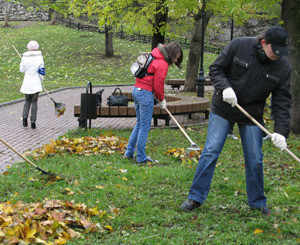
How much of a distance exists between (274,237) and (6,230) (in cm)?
233

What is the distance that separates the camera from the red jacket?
589 centimetres

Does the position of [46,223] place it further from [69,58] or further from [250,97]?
[69,58]

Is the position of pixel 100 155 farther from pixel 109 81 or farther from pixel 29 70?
pixel 109 81

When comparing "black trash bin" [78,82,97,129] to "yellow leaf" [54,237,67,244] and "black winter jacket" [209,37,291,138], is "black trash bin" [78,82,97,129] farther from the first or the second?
"yellow leaf" [54,237,67,244]

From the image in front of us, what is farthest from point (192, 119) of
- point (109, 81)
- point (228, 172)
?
point (109, 81)

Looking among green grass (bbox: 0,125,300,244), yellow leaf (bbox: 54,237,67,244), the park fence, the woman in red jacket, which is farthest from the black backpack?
the park fence

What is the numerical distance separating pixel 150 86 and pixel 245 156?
7.33 ft

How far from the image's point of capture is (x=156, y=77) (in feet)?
19.5

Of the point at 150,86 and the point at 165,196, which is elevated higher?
the point at 150,86

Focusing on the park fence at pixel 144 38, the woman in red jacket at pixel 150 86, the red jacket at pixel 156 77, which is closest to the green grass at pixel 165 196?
the woman in red jacket at pixel 150 86

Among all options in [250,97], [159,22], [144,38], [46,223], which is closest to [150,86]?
[250,97]

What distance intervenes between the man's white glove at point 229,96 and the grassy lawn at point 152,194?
3.93 ft

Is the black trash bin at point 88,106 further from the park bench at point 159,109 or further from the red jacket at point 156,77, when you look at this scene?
the red jacket at point 156,77

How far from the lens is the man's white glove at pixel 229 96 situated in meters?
3.96
